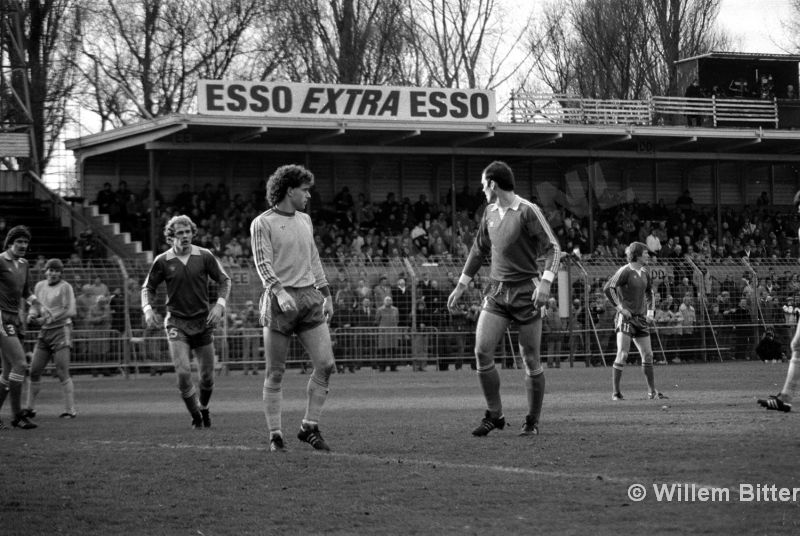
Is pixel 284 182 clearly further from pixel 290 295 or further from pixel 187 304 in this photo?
pixel 187 304

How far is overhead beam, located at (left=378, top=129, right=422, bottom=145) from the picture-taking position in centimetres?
3764

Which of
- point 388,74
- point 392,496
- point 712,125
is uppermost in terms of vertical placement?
point 388,74

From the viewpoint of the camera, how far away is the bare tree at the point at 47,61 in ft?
137

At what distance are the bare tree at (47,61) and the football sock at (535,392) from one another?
31890mm

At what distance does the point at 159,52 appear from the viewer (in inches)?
1847

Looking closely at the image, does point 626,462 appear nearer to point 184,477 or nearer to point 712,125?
point 184,477

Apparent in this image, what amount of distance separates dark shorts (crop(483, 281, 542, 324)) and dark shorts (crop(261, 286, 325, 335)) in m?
1.70

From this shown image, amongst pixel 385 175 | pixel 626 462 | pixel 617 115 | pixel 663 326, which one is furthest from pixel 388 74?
pixel 626 462

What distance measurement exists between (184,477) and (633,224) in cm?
3450

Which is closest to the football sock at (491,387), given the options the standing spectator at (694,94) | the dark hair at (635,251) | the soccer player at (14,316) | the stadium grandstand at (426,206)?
the soccer player at (14,316)

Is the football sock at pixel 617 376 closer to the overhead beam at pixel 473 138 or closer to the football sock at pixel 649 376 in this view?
the football sock at pixel 649 376

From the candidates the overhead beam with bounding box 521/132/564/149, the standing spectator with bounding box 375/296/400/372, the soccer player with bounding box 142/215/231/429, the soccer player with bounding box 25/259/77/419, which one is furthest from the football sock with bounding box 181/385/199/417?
the overhead beam with bounding box 521/132/564/149

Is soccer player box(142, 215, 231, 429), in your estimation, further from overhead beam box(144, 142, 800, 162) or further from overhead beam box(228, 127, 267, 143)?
overhead beam box(144, 142, 800, 162)

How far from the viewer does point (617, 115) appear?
1618 inches
